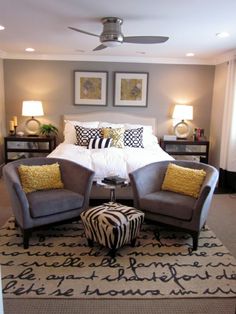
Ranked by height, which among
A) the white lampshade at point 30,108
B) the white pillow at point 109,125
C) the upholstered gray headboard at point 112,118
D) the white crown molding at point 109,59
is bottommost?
the white pillow at point 109,125

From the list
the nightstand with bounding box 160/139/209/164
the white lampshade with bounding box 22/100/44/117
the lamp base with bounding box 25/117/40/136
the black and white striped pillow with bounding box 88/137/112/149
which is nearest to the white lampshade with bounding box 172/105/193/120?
the nightstand with bounding box 160/139/209/164

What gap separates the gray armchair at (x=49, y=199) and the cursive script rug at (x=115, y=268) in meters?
0.22

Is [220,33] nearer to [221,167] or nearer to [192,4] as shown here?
[192,4]

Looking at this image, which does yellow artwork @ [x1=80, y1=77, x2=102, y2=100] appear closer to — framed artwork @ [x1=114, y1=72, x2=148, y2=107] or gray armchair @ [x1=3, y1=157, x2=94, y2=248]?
framed artwork @ [x1=114, y1=72, x2=148, y2=107]

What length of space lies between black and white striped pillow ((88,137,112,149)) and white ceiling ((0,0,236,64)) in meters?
1.53

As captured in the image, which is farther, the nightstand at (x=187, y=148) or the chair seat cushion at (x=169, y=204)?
the nightstand at (x=187, y=148)

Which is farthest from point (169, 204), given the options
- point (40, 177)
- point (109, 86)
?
point (109, 86)

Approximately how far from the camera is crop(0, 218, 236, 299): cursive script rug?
89.8 inches

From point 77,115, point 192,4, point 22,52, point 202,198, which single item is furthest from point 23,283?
point 22,52

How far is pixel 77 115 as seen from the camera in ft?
19.3

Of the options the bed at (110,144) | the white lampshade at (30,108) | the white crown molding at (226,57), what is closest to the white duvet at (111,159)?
the bed at (110,144)

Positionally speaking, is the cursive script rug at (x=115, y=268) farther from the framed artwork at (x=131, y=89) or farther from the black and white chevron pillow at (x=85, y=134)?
the framed artwork at (x=131, y=89)

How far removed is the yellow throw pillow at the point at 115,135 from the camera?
503cm

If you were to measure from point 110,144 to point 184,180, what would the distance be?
198 cm
